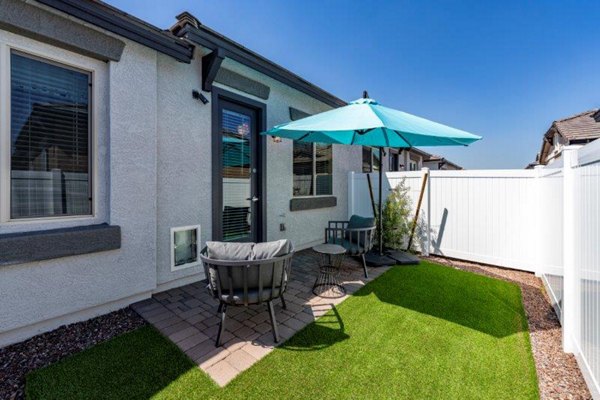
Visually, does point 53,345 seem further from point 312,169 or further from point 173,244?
point 312,169

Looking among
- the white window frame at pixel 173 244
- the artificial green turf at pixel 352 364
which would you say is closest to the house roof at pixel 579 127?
the artificial green turf at pixel 352 364

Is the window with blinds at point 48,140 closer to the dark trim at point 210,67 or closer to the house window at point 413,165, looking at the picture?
the dark trim at point 210,67

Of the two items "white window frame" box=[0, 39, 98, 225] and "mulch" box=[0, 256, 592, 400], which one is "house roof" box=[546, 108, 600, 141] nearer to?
"mulch" box=[0, 256, 592, 400]

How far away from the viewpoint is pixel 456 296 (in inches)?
159

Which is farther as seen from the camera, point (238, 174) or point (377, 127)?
point (238, 174)

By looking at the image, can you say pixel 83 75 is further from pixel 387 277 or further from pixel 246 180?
pixel 387 277

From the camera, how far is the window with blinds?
2770 millimetres

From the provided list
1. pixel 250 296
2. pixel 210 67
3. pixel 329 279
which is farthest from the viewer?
pixel 329 279

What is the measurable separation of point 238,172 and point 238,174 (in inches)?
1.6

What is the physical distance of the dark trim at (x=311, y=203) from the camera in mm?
6318

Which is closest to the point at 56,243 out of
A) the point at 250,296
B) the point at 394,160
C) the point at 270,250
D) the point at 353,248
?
the point at 250,296

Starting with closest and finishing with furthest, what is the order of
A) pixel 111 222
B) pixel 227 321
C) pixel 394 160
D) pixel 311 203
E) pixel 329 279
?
pixel 227 321, pixel 111 222, pixel 329 279, pixel 311 203, pixel 394 160

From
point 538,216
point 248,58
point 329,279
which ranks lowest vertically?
point 329,279

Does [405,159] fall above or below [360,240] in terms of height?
above
